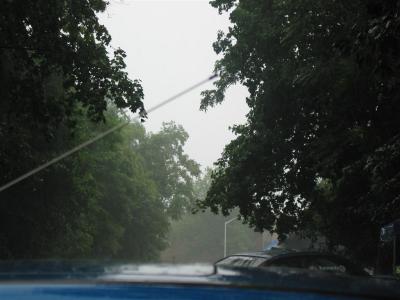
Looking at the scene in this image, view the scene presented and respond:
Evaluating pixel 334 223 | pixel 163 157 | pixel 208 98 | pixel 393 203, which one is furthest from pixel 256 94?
pixel 163 157

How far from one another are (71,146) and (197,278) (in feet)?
67.8

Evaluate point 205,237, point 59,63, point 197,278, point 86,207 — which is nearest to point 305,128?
point 59,63

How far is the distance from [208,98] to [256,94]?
2.16 meters

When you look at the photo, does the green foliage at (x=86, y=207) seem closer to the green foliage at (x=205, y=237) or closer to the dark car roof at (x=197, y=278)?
the dark car roof at (x=197, y=278)

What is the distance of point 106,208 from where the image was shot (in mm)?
37781

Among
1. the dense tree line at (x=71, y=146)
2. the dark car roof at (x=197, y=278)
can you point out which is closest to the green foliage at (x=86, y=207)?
the dense tree line at (x=71, y=146)

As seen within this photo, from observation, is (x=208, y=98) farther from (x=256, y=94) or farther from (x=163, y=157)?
(x=163, y=157)

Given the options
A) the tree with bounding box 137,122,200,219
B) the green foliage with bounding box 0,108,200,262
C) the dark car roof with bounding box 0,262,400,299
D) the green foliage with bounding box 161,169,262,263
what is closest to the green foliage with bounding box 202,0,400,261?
the green foliage with bounding box 0,108,200,262

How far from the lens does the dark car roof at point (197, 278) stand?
1.82m

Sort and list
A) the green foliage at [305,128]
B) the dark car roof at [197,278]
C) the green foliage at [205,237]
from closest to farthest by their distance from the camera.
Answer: the dark car roof at [197,278], the green foliage at [305,128], the green foliage at [205,237]

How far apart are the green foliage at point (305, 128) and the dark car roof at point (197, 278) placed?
27.7ft

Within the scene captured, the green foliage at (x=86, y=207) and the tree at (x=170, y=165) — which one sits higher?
the tree at (x=170, y=165)

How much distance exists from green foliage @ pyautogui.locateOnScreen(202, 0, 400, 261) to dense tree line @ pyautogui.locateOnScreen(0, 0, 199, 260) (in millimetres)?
4897

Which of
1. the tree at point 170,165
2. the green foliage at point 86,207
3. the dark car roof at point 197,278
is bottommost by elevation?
the dark car roof at point 197,278
